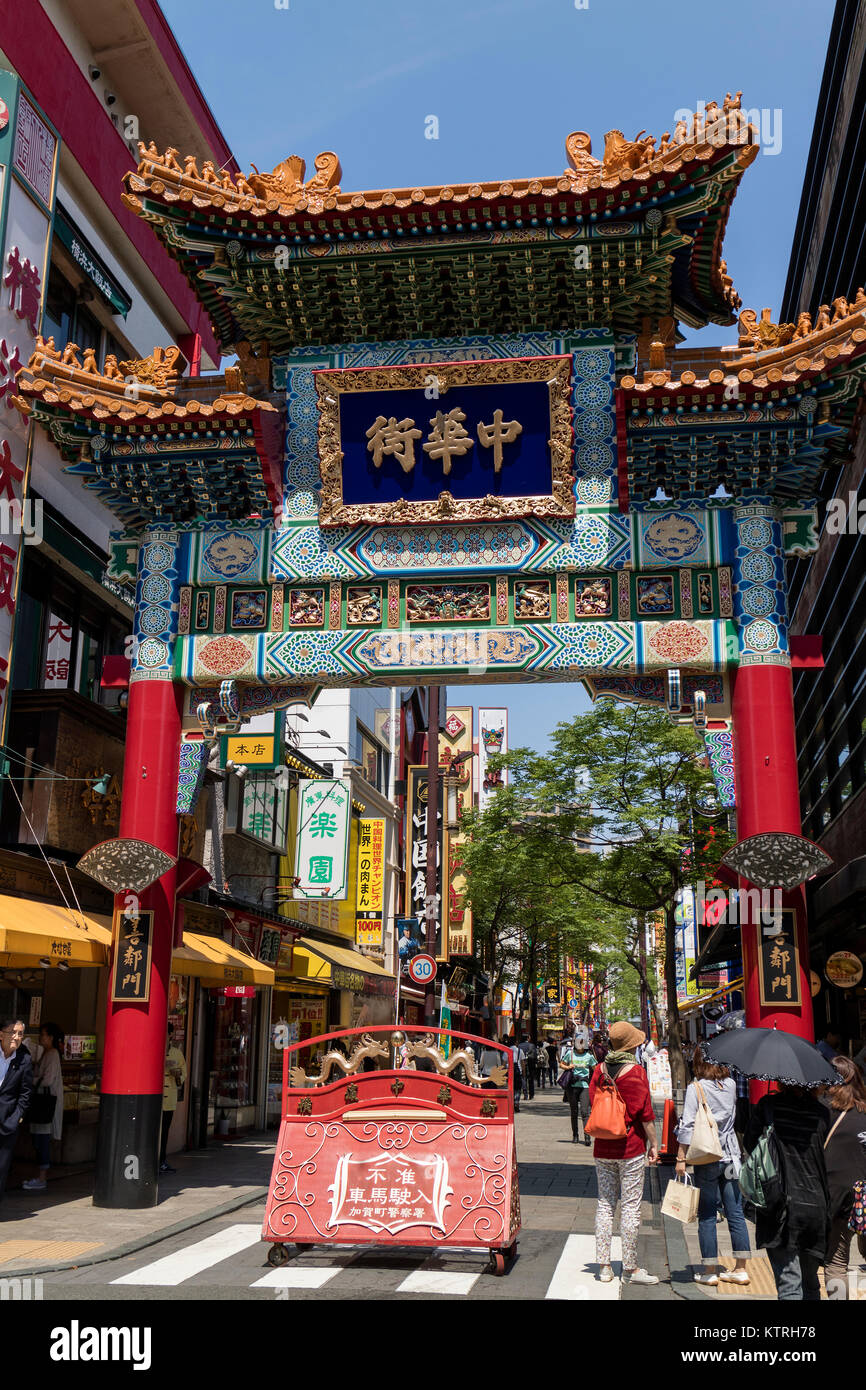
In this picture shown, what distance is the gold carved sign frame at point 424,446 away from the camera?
13.4 meters

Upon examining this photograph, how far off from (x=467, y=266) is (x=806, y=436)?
14.0 ft

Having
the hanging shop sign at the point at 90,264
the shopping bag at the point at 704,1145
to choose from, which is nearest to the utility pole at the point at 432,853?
the hanging shop sign at the point at 90,264

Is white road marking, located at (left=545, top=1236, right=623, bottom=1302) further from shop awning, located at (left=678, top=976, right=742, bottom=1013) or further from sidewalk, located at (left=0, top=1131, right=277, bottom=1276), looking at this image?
shop awning, located at (left=678, top=976, right=742, bottom=1013)

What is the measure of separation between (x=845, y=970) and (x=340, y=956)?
1390cm

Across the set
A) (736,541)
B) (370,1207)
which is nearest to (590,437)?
(736,541)

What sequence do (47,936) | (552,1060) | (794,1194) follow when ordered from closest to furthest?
1. (794,1194)
2. (47,936)
3. (552,1060)

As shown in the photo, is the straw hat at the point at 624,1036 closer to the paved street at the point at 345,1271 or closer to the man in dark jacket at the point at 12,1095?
the paved street at the point at 345,1271

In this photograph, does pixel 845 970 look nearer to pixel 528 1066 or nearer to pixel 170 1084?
pixel 170 1084

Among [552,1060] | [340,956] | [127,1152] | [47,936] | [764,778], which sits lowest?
[552,1060]

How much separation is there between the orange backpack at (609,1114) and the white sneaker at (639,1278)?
1.11 meters

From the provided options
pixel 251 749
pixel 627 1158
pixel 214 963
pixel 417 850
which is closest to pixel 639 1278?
pixel 627 1158

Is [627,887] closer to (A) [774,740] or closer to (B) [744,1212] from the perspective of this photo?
(A) [774,740]

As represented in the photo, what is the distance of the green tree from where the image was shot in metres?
23.8

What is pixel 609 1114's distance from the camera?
347 inches
